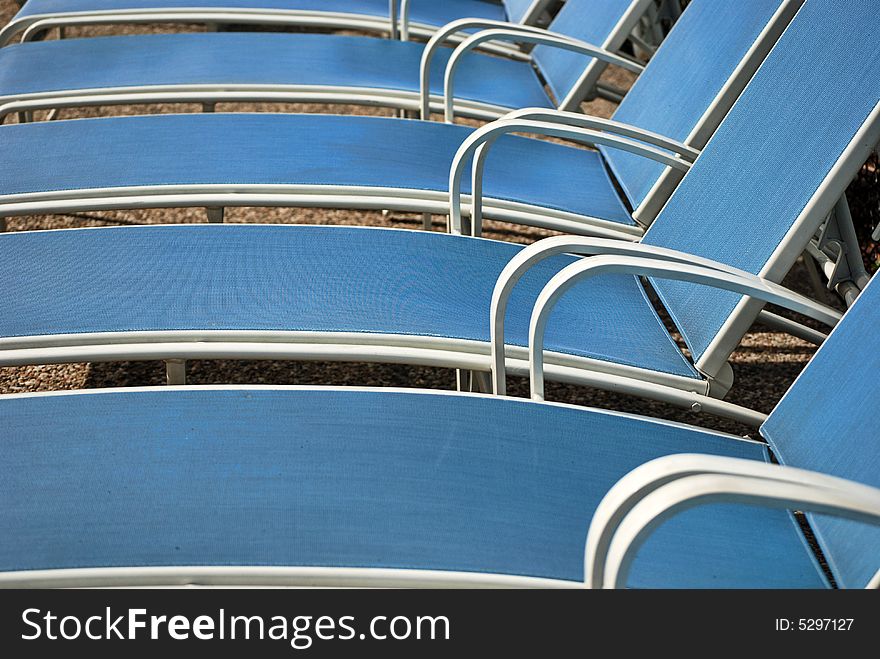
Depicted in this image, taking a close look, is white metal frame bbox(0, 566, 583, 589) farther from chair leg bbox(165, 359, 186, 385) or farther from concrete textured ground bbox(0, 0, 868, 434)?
concrete textured ground bbox(0, 0, 868, 434)

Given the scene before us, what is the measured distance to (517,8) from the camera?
509 cm

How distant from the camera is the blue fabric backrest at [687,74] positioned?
10.6 feet

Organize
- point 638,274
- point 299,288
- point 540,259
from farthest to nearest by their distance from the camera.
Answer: point 299,288 → point 540,259 → point 638,274

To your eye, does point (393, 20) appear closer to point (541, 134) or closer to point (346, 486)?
point (541, 134)

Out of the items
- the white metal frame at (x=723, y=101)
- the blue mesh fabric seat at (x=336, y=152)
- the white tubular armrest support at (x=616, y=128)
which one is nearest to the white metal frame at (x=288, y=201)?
the blue mesh fabric seat at (x=336, y=152)

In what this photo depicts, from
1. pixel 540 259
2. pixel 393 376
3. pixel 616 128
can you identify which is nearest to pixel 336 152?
pixel 393 376

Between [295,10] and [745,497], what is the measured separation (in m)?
4.04

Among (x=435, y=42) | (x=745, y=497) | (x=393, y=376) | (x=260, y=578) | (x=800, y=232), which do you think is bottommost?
(x=393, y=376)

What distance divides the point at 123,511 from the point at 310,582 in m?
0.36

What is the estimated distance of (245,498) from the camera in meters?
1.90

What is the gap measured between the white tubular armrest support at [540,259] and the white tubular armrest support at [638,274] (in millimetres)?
28

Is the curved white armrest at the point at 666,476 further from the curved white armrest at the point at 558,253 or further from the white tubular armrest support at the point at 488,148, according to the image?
the white tubular armrest support at the point at 488,148

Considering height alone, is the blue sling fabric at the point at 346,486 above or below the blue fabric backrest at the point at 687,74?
below
